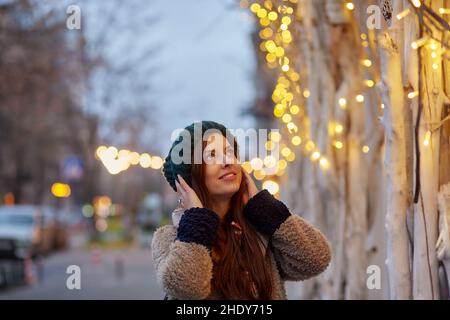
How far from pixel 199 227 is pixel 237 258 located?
21cm

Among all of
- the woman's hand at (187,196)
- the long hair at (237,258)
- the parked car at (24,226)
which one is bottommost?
the parked car at (24,226)

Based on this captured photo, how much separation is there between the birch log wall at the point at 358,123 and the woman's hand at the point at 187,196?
3.18 feet

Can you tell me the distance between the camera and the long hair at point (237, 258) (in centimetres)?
334

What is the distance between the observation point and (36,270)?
2292 cm

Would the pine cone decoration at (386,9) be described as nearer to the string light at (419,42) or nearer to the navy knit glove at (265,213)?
the string light at (419,42)

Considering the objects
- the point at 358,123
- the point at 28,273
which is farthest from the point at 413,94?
the point at 28,273

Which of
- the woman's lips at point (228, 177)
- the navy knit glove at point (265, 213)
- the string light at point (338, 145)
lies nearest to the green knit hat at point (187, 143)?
the woman's lips at point (228, 177)

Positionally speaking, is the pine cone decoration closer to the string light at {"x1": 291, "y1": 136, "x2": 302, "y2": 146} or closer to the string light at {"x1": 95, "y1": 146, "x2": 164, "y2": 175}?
the string light at {"x1": 95, "y1": 146, "x2": 164, "y2": 175}

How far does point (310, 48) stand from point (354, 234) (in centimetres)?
165

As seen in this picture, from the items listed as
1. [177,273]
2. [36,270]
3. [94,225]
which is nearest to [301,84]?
[177,273]

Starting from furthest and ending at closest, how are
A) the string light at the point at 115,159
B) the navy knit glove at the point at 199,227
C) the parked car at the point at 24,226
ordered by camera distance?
1. the parked car at the point at 24,226
2. the string light at the point at 115,159
3. the navy knit glove at the point at 199,227

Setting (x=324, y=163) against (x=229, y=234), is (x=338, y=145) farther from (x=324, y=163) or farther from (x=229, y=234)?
(x=229, y=234)

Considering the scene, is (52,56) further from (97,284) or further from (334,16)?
(334,16)

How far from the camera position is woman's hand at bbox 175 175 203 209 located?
135 inches
